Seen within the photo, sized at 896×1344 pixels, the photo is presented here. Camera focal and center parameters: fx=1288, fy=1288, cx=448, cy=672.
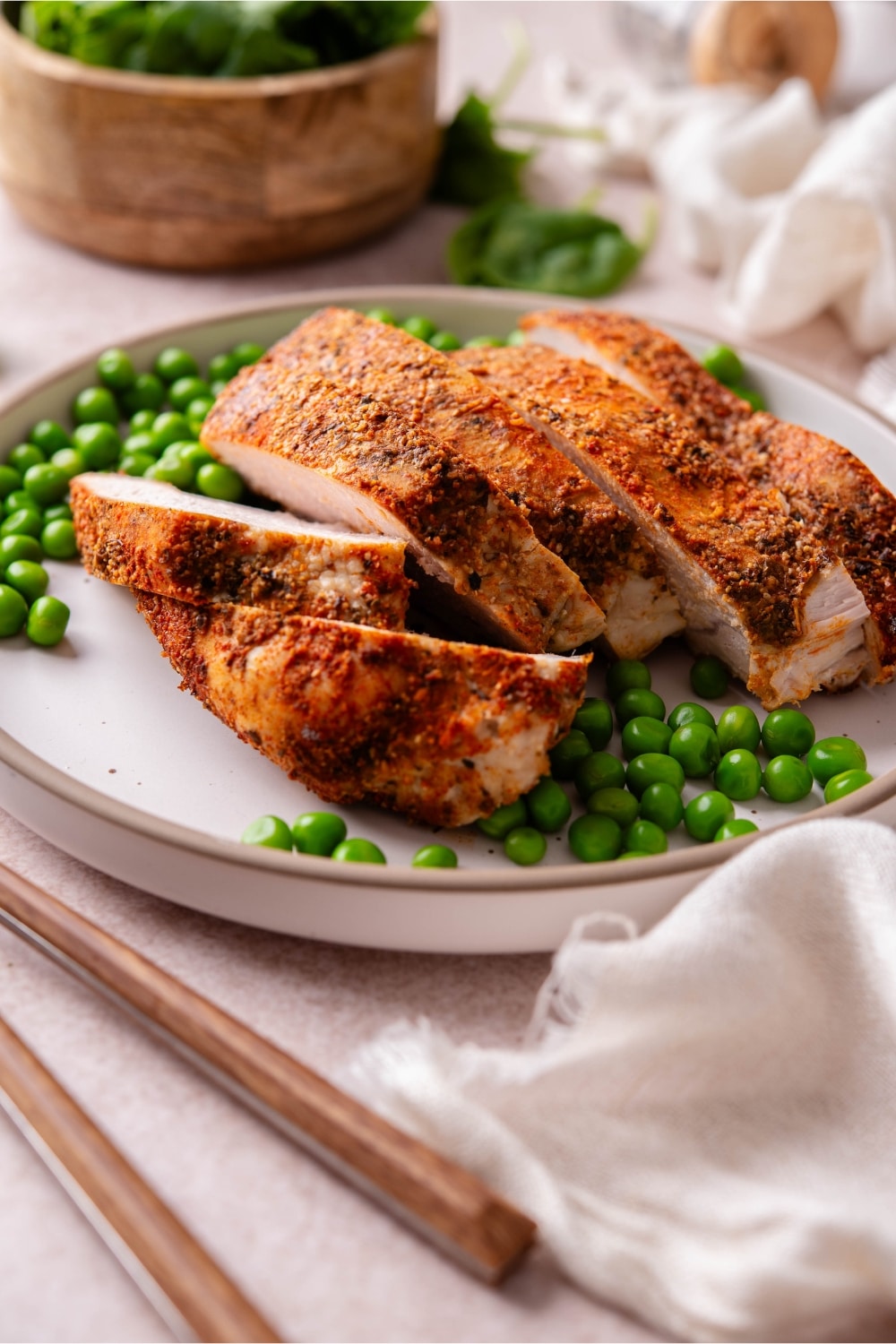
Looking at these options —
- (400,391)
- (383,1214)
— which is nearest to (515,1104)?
(383,1214)

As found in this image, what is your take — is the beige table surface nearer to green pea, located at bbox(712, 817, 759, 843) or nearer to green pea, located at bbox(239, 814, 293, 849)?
green pea, located at bbox(239, 814, 293, 849)

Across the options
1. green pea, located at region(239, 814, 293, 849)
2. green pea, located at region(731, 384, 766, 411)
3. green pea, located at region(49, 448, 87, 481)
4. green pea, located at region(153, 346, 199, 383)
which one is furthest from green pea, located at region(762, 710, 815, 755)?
green pea, located at region(153, 346, 199, 383)

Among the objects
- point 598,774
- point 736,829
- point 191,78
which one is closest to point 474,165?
point 191,78

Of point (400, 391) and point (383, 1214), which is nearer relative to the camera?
point (383, 1214)

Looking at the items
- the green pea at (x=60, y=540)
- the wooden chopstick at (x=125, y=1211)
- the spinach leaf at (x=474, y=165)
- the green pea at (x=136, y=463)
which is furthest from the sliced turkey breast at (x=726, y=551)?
the spinach leaf at (x=474, y=165)

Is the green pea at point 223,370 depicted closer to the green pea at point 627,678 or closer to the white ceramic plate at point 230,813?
the white ceramic plate at point 230,813

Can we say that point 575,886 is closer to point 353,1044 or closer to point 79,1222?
point 353,1044
